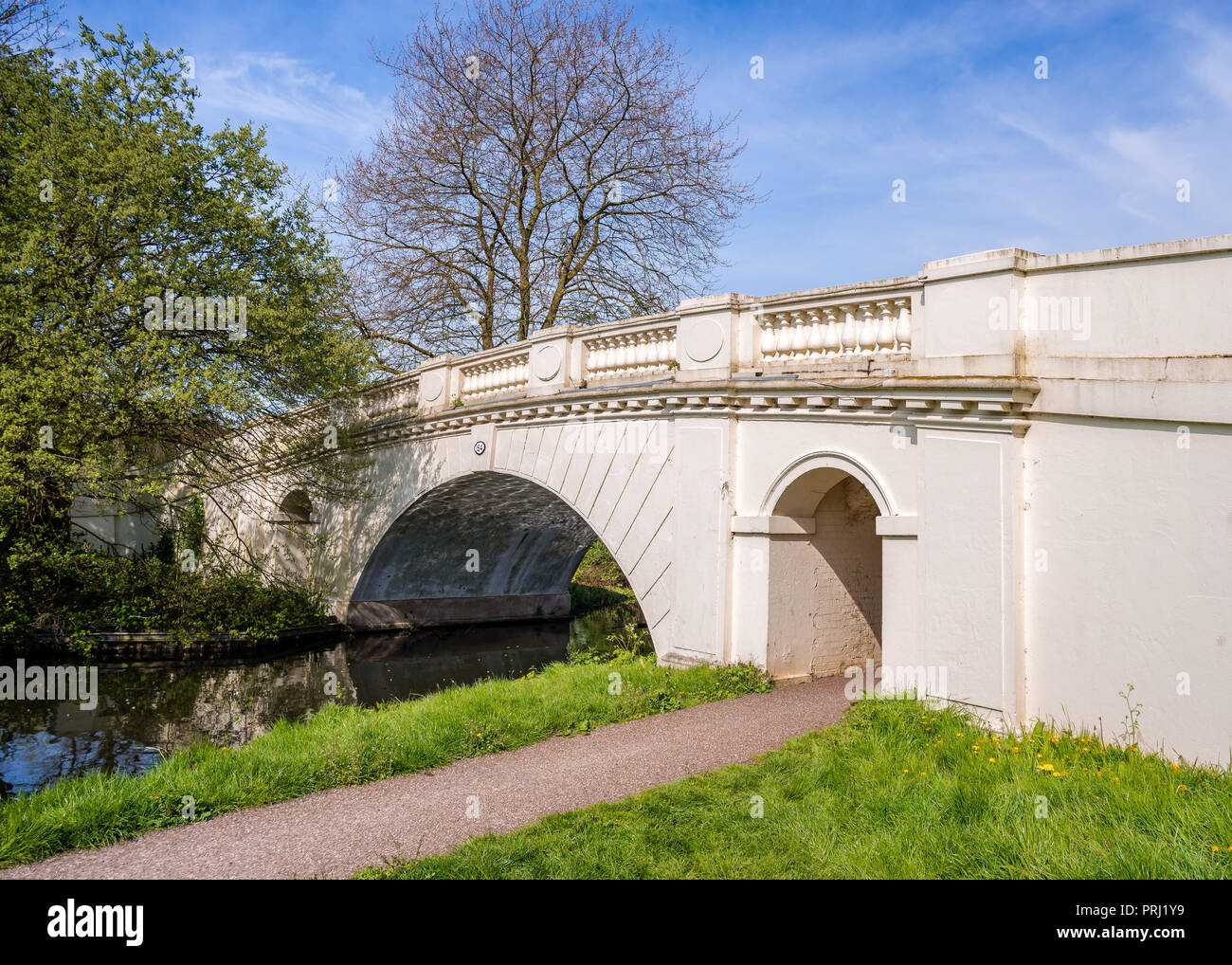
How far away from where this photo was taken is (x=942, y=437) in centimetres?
716

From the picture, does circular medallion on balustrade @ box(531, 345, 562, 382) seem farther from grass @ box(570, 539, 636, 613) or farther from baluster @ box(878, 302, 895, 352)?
grass @ box(570, 539, 636, 613)

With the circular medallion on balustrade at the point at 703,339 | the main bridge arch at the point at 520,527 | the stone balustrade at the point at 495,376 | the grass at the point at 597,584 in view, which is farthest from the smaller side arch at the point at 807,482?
the grass at the point at 597,584

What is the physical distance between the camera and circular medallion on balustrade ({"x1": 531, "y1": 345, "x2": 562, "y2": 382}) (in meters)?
11.9

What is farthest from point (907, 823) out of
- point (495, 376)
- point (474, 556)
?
point (474, 556)

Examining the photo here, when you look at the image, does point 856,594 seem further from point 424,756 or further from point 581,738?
point 424,756

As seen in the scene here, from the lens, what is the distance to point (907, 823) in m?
4.52

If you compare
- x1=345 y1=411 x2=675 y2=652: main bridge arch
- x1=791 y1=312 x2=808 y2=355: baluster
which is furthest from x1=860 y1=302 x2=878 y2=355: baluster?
x1=345 y1=411 x2=675 y2=652: main bridge arch

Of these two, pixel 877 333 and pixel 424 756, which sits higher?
pixel 877 333

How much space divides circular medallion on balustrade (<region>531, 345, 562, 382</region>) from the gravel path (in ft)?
18.7

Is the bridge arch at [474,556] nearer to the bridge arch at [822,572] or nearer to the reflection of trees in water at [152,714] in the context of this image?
the reflection of trees in water at [152,714]

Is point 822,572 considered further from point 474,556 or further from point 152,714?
point 474,556
